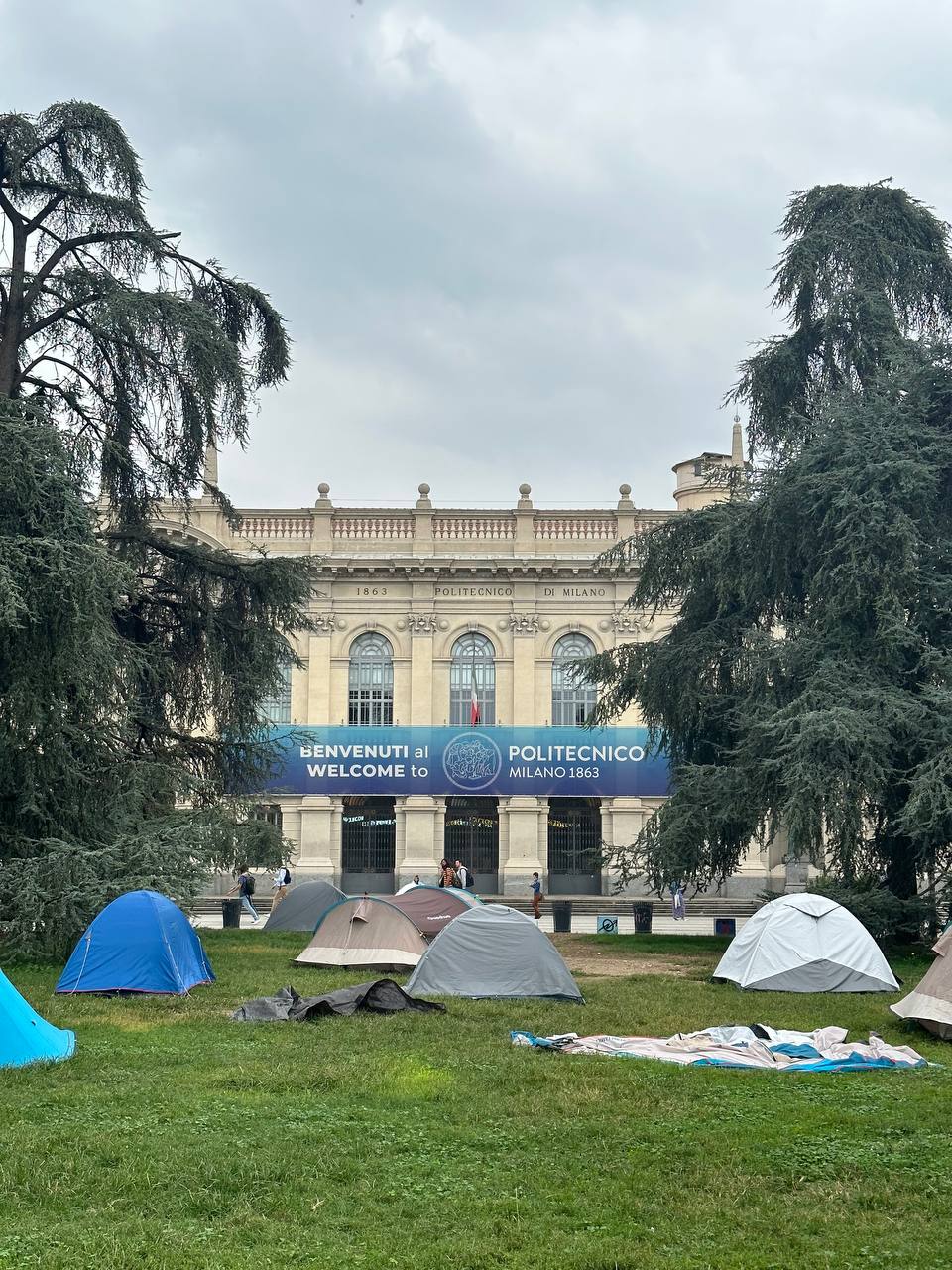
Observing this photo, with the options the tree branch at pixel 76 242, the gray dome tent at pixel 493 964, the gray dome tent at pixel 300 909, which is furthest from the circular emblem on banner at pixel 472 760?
the gray dome tent at pixel 493 964

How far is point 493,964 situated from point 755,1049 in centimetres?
421

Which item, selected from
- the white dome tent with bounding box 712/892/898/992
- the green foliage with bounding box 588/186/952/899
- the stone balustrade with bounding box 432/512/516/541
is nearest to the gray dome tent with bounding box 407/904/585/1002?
the white dome tent with bounding box 712/892/898/992

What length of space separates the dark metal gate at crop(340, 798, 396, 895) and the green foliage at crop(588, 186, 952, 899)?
1835 cm

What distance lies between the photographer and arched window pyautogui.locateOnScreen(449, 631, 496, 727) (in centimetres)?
4131

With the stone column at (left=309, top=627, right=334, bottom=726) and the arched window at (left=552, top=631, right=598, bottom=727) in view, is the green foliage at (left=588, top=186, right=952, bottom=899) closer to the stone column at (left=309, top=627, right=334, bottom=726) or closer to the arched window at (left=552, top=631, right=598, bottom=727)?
the arched window at (left=552, top=631, right=598, bottom=727)

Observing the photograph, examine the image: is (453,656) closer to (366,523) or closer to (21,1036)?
(366,523)

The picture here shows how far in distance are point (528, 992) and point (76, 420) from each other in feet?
34.3

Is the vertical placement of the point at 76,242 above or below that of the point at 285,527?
below

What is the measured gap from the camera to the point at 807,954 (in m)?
15.3

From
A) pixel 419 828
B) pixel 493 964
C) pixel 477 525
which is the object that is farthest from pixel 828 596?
pixel 477 525

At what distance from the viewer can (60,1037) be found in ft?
34.3

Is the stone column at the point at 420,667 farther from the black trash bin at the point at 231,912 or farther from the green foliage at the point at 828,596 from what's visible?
the green foliage at the point at 828,596

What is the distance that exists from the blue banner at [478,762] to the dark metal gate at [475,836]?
0.89 meters

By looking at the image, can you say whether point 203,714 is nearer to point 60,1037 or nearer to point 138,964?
point 138,964
